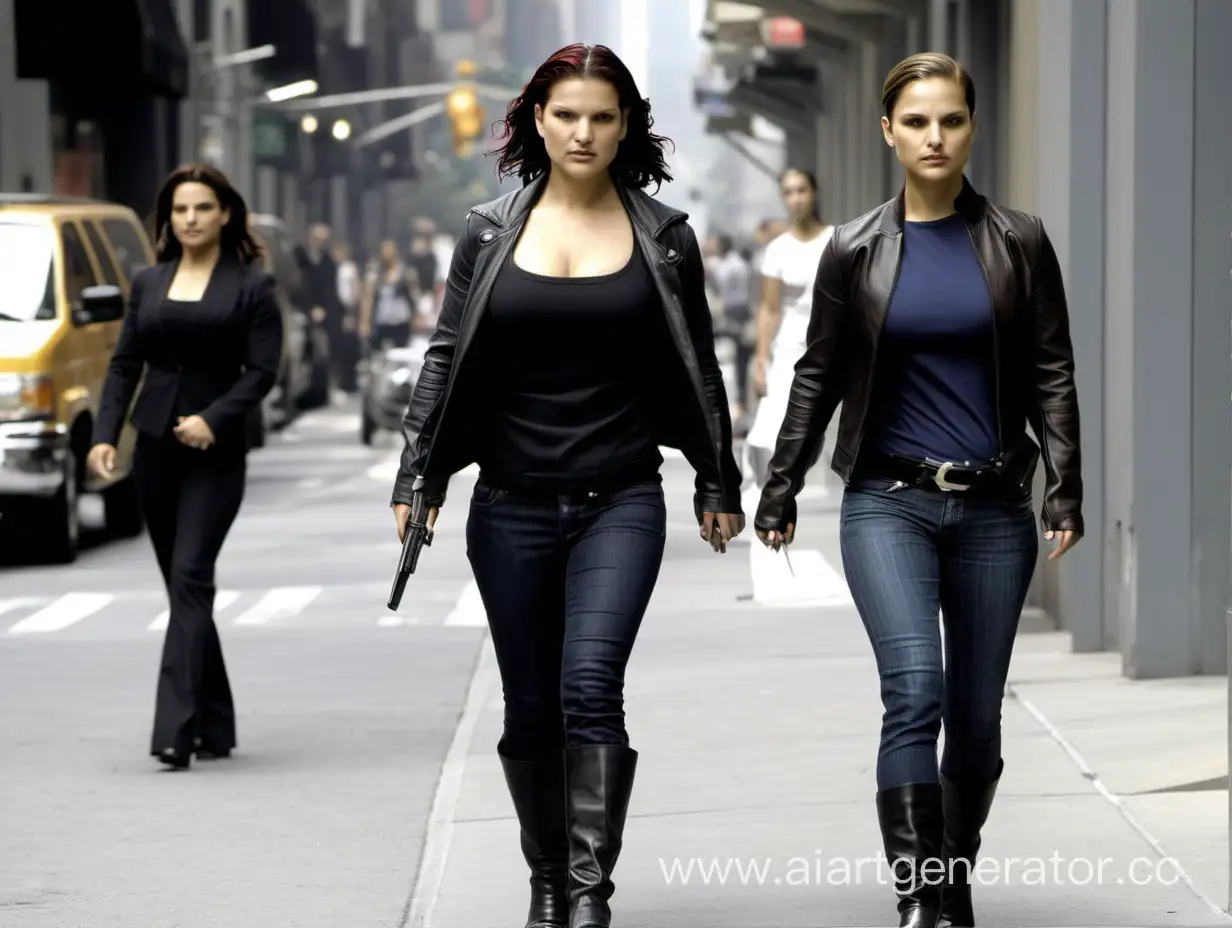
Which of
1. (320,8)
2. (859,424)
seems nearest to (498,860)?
(859,424)

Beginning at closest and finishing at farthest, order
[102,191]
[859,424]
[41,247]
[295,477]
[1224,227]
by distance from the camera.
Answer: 1. [859,424]
2. [1224,227]
3. [41,247]
4. [295,477]
5. [102,191]

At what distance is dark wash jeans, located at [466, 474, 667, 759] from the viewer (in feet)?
19.1

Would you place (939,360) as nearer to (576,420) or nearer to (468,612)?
(576,420)

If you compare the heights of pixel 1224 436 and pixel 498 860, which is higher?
pixel 1224 436

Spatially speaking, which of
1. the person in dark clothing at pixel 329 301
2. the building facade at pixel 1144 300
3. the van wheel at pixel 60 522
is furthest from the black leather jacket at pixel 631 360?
the person in dark clothing at pixel 329 301

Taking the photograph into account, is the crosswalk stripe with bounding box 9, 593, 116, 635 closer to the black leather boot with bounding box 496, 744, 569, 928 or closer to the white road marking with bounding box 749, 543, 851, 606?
the white road marking with bounding box 749, 543, 851, 606

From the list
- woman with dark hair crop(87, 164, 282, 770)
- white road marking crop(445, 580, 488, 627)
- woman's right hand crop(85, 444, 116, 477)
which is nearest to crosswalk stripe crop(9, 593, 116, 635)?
white road marking crop(445, 580, 488, 627)

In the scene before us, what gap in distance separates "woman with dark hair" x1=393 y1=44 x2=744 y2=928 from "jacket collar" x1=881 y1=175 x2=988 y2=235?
425 mm

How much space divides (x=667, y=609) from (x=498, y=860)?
242 inches

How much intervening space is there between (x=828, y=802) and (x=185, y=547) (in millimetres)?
2339

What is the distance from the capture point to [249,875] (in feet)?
23.5

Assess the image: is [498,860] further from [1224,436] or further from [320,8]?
[320,8]

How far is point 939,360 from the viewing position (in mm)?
5762

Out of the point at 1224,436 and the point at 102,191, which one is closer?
the point at 1224,436
